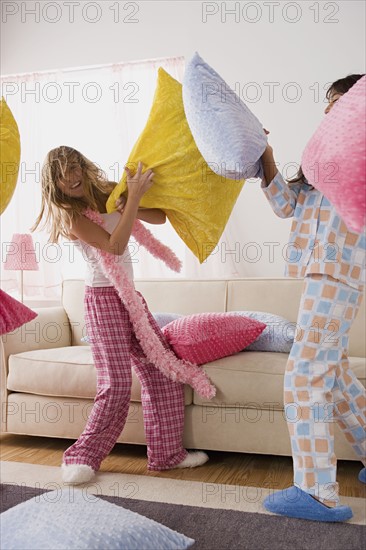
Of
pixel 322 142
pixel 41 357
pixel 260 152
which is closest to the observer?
pixel 322 142

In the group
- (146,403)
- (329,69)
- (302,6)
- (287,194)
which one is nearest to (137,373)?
(146,403)

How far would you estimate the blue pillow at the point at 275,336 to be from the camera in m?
2.52

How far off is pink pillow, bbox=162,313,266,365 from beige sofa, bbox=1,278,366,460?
5 cm

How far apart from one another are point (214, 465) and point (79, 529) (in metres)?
1.15

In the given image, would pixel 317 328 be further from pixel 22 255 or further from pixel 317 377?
pixel 22 255

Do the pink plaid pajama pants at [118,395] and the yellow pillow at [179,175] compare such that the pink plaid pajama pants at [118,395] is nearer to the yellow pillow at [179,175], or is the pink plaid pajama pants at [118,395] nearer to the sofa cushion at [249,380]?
→ the sofa cushion at [249,380]

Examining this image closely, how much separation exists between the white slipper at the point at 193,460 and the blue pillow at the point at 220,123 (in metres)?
1.16

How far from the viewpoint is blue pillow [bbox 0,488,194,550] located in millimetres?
1302

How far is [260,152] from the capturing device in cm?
170

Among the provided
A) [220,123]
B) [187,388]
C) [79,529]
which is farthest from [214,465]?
[220,123]

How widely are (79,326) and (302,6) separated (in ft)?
6.90

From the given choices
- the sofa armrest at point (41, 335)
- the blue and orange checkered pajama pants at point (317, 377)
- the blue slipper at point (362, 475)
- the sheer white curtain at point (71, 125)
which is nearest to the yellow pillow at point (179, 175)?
the blue and orange checkered pajama pants at point (317, 377)

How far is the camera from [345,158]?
140 cm

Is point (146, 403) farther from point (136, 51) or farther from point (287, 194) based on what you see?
point (136, 51)
